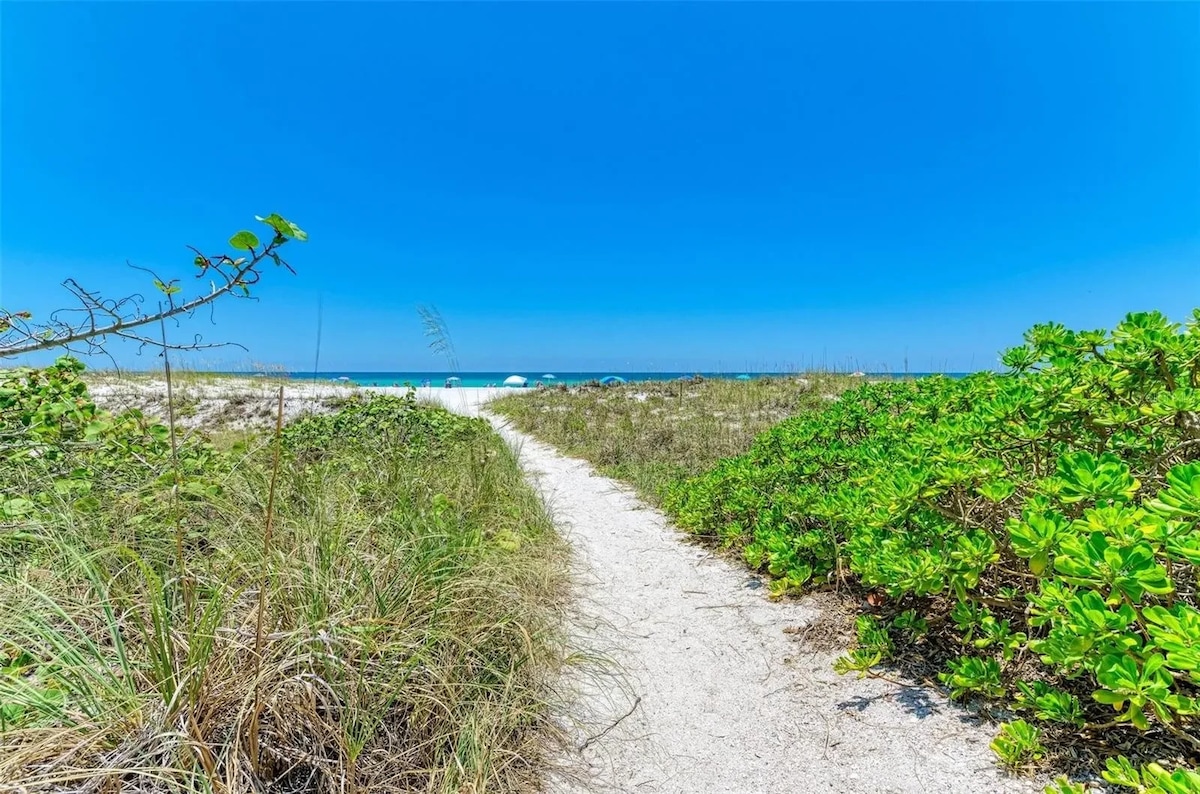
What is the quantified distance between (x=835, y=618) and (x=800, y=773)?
1.30m

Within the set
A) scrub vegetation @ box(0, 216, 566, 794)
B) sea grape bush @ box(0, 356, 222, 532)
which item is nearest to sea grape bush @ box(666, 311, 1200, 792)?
scrub vegetation @ box(0, 216, 566, 794)

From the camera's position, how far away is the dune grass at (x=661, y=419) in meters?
8.14

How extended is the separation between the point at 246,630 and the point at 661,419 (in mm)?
10034

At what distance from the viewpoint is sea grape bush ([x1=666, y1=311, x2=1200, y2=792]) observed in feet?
4.73

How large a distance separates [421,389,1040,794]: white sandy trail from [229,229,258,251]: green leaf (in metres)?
2.26

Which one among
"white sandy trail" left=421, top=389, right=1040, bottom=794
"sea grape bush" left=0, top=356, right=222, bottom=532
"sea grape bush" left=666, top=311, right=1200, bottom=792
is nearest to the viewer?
"sea grape bush" left=666, top=311, right=1200, bottom=792

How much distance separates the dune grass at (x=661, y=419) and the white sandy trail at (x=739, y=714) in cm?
295

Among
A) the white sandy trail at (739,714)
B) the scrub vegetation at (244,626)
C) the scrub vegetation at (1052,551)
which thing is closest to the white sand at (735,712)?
the white sandy trail at (739,714)

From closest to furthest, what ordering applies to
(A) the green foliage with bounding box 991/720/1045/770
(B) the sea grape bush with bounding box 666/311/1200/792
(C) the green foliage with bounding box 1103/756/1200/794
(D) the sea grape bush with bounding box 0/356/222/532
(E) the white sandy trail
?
(C) the green foliage with bounding box 1103/756/1200/794 → (B) the sea grape bush with bounding box 666/311/1200/792 → (A) the green foliage with bounding box 991/720/1045/770 → (E) the white sandy trail → (D) the sea grape bush with bounding box 0/356/222/532

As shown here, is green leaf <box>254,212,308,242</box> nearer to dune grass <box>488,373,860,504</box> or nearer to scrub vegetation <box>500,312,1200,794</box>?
scrub vegetation <box>500,312,1200,794</box>

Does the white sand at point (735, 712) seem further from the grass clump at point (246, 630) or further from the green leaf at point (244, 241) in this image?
the green leaf at point (244, 241)

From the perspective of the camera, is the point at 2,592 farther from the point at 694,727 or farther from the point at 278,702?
the point at 694,727

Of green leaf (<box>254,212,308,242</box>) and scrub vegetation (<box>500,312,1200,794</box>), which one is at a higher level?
green leaf (<box>254,212,308,242</box>)

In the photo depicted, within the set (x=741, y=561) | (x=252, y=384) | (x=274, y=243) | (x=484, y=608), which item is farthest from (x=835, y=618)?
(x=252, y=384)
